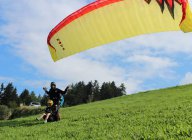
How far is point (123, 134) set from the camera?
13336mm

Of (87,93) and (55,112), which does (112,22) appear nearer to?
(55,112)

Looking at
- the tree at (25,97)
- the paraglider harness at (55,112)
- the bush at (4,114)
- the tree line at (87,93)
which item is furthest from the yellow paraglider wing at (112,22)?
the tree at (25,97)

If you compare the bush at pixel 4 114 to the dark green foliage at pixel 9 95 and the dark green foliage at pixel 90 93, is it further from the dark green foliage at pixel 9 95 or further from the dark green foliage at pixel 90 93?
the dark green foliage at pixel 9 95

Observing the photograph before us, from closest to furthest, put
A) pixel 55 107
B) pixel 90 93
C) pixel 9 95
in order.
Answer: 1. pixel 55 107
2. pixel 90 93
3. pixel 9 95

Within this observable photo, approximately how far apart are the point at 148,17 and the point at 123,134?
4439mm

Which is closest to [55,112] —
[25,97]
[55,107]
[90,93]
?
[55,107]

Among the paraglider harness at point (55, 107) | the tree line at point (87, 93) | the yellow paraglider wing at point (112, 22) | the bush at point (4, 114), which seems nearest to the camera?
the yellow paraglider wing at point (112, 22)

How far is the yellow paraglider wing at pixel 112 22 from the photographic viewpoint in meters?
14.6

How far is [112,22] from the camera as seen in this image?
15.8 metres

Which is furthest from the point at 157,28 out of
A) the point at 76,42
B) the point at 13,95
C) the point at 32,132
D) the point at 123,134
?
the point at 13,95

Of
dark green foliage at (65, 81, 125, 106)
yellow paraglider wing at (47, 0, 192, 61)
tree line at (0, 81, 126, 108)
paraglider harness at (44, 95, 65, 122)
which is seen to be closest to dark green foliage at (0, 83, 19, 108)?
tree line at (0, 81, 126, 108)

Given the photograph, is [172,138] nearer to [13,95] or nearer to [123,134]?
[123,134]

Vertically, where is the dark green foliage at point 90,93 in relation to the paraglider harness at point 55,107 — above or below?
above

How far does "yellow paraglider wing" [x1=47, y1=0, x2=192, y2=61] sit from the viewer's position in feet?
48.0
